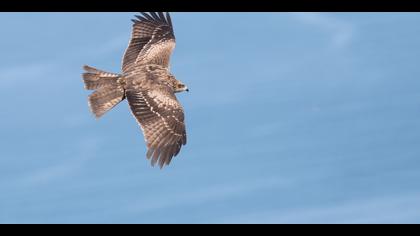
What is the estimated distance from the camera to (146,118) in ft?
A: 92.5

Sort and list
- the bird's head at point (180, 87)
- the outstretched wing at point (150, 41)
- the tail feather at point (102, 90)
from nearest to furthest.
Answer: the tail feather at point (102, 90) → the bird's head at point (180, 87) → the outstretched wing at point (150, 41)

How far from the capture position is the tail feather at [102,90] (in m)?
29.0

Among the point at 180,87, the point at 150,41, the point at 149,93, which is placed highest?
the point at 150,41

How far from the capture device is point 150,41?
32938mm

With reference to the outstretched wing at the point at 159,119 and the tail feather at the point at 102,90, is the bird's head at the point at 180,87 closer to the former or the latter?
the outstretched wing at the point at 159,119

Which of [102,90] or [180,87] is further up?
[180,87]

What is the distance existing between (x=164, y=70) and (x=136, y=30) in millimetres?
2796

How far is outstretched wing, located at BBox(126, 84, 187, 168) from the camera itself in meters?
27.4

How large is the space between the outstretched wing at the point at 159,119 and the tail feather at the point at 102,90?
405 mm

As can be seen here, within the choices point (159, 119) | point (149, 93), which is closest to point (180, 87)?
point (149, 93)

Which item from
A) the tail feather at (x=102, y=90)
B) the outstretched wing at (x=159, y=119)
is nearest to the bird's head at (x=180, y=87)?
the outstretched wing at (x=159, y=119)

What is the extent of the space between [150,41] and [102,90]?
4249 millimetres

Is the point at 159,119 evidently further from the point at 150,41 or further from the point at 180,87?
the point at 150,41

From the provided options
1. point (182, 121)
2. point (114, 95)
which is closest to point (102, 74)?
point (114, 95)
